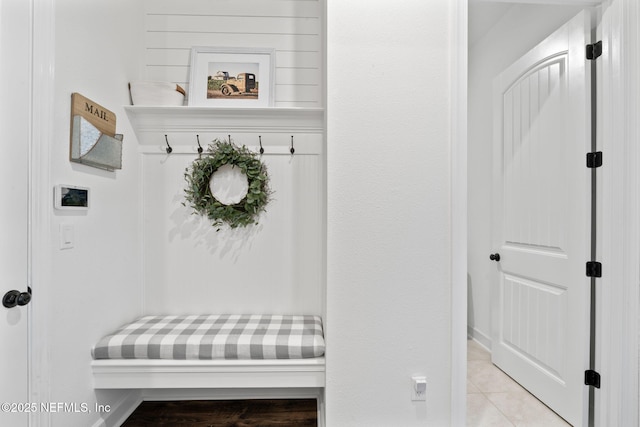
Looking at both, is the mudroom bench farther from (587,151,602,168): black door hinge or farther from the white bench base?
(587,151,602,168): black door hinge

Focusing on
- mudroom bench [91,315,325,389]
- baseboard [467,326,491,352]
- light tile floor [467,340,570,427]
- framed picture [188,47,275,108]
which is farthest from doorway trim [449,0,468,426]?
baseboard [467,326,491,352]

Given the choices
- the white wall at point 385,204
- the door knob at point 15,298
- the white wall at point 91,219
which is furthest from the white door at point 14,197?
the white wall at point 385,204

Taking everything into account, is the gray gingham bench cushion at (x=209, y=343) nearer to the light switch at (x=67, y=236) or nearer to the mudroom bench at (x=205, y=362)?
the mudroom bench at (x=205, y=362)

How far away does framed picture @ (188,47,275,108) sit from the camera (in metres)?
2.12

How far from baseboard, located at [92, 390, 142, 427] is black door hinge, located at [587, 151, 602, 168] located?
2.87 meters

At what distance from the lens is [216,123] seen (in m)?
2.09

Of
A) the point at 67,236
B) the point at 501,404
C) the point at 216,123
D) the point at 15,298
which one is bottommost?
the point at 501,404

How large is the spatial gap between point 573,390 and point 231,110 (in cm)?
252

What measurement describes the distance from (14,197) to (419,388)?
188 cm

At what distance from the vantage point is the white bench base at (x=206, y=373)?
164 cm

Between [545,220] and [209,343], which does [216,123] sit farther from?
[545,220]

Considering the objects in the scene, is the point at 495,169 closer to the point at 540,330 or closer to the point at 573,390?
the point at 540,330

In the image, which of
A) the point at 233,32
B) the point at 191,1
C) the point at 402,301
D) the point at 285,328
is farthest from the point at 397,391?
the point at 191,1

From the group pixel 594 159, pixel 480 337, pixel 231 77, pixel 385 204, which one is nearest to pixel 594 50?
pixel 594 159
